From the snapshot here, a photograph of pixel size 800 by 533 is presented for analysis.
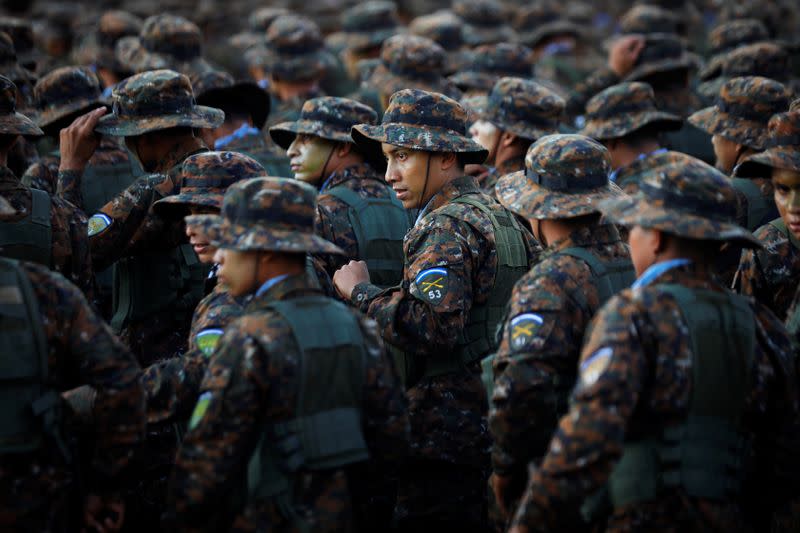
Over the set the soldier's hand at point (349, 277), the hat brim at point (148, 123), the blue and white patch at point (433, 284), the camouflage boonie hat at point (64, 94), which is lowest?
the soldier's hand at point (349, 277)

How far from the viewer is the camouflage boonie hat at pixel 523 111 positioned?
7.04 metres

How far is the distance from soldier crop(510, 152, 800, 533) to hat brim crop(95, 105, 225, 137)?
3211mm

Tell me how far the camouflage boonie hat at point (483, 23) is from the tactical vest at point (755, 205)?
808 cm

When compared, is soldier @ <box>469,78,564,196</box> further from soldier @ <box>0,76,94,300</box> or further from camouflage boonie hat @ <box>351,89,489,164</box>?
soldier @ <box>0,76,94,300</box>

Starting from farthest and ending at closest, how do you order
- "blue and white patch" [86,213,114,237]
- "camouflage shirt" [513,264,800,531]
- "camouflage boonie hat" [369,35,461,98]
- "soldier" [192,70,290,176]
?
"camouflage boonie hat" [369,35,461,98] < "soldier" [192,70,290,176] < "blue and white patch" [86,213,114,237] < "camouflage shirt" [513,264,800,531]

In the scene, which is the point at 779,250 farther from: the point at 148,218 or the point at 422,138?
the point at 148,218

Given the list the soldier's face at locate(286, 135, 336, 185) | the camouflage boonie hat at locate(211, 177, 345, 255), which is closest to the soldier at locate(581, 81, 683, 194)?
the soldier's face at locate(286, 135, 336, 185)

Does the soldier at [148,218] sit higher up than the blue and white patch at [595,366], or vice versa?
the blue and white patch at [595,366]

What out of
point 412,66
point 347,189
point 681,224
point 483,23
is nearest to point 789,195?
point 681,224

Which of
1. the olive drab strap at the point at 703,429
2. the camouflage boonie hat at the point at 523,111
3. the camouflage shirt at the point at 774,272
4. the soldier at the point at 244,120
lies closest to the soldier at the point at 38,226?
the soldier at the point at 244,120

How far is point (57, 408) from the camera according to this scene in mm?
3900

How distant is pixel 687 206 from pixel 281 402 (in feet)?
5.65

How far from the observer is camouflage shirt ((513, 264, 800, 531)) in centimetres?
347

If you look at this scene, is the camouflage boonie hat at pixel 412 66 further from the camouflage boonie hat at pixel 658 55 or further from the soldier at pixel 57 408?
the soldier at pixel 57 408
